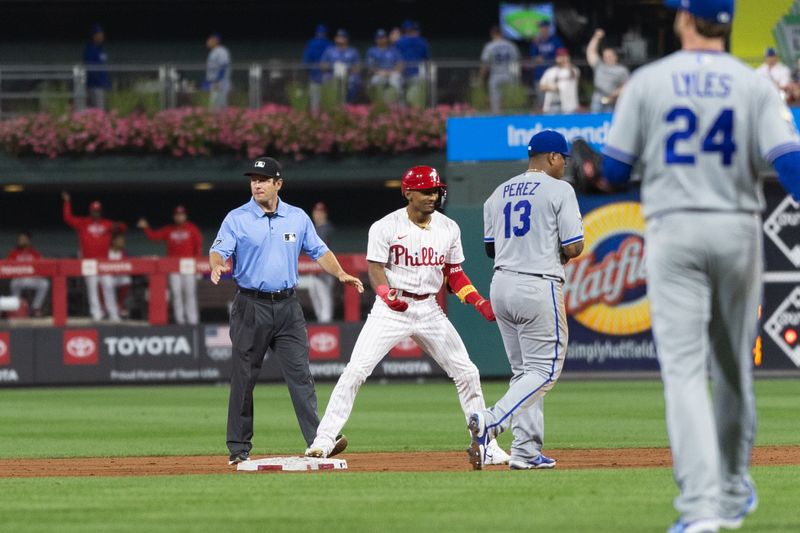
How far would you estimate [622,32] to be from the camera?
34.6 meters

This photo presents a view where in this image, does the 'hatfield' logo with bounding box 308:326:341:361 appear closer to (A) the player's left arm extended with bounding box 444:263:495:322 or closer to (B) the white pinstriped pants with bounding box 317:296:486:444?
(A) the player's left arm extended with bounding box 444:263:495:322

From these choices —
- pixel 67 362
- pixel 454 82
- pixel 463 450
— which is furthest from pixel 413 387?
pixel 463 450

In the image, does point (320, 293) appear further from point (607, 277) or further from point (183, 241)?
point (607, 277)

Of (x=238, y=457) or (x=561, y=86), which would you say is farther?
(x=561, y=86)

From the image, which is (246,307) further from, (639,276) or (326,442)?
(639,276)

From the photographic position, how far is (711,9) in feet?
21.0

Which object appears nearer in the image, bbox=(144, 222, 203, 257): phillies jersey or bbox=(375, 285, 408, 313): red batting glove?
bbox=(375, 285, 408, 313): red batting glove

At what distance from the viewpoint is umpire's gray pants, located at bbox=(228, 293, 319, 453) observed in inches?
444

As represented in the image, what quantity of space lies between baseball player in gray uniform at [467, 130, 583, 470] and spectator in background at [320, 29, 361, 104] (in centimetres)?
1884

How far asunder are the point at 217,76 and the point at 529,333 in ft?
64.6

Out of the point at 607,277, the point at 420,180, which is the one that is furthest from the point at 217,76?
the point at 420,180

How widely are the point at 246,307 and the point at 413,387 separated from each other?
1209cm

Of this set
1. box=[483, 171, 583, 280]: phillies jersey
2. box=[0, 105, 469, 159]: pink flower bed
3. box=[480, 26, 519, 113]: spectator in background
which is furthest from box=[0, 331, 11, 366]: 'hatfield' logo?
box=[483, 171, 583, 280]: phillies jersey

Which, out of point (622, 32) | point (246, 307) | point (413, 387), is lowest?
point (413, 387)
